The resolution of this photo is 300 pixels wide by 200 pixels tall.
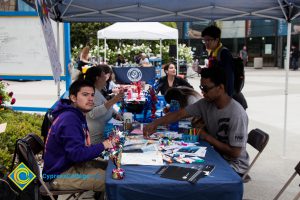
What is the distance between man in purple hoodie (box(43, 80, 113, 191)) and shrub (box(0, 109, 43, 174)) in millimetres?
1037

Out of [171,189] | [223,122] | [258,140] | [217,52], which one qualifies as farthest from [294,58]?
[171,189]

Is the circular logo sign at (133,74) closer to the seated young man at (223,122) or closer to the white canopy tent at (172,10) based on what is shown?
the white canopy tent at (172,10)

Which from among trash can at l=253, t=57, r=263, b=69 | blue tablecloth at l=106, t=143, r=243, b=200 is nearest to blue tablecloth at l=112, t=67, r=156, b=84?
blue tablecloth at l=106, t=143, r=243, b=200

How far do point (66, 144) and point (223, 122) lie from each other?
132 cm

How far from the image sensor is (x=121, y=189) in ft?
7.25

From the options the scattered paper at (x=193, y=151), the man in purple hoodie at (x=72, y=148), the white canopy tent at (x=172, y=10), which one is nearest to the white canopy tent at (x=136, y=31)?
the white canopy tent at (x=172, y=10)

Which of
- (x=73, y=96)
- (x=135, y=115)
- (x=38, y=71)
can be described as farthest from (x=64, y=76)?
(x=73, y=96)

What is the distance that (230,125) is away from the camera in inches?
128

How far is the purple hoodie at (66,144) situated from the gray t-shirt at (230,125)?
3.56 feet

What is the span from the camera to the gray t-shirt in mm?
3205

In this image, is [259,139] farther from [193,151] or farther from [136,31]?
[136,31]

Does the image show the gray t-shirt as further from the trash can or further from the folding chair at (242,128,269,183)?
the trash can

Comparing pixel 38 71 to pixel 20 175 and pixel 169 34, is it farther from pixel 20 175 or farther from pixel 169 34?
pixel 169 34

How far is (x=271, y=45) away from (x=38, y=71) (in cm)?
2787
